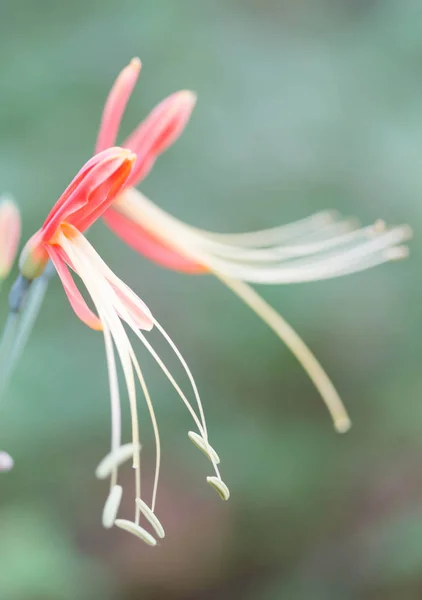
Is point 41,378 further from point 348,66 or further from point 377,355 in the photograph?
point 348,66

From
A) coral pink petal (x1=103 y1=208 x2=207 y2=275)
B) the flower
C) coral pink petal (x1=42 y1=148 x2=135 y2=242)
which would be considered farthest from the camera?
coral pink petal (x1=103 y1=208 x2=207 y2=275)

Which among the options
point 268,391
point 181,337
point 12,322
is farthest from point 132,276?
point 12,322

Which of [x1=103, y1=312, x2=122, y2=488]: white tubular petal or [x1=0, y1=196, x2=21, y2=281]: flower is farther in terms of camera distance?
[x1=0, y1=196, x2=21, y2=281]: flower

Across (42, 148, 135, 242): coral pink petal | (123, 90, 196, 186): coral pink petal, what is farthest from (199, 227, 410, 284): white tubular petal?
(42, 148, 135, 242): coral pink petal

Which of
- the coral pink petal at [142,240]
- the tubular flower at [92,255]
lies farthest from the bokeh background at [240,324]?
the tubular flower at [92,255]

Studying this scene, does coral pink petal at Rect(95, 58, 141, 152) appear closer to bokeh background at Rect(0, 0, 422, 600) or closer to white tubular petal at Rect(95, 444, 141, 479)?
white tubular petal at Rect(95, 444, 141, 479)

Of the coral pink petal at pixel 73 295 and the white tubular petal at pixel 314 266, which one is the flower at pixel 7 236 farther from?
the white tubular petal at pixel 314 266

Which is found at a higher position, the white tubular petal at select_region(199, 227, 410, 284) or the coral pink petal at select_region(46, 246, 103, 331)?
the white tubular petal at select_region(199, 227, 410, 284)
